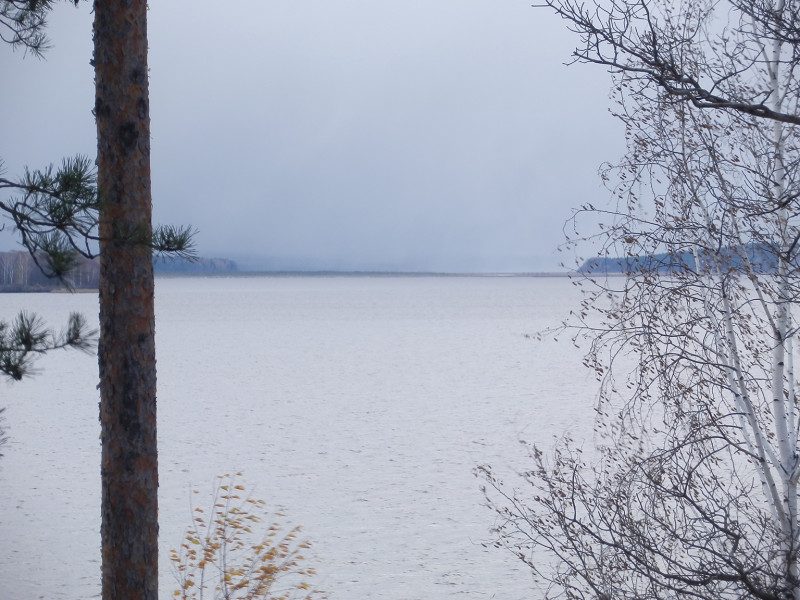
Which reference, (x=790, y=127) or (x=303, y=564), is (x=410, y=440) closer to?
(x=303, y=564)

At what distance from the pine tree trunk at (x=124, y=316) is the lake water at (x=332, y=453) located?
103 inches

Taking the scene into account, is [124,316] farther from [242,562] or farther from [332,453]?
[332,453]

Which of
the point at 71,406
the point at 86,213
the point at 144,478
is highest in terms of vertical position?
the point at 86,213

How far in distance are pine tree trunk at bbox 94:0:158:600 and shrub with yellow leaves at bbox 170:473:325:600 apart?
1.87 meters

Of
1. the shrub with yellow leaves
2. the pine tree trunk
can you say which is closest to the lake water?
the shrub with yellow leaves

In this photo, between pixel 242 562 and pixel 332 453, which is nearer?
pixel 242 562

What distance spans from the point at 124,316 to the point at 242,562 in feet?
14.0

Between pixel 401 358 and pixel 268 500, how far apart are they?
56.5 feet

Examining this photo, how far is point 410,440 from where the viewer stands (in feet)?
46.7

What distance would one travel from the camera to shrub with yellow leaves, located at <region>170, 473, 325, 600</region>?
7137 mm

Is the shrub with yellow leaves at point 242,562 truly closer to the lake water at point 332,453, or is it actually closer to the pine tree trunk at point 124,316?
the lake water at point 332,453

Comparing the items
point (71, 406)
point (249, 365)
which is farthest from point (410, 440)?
point (249, 365)

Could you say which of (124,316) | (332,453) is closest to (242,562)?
(124,316)

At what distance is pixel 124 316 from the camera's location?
4457 millimetres
